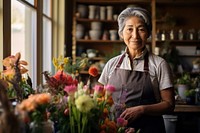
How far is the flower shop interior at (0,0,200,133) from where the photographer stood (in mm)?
1151

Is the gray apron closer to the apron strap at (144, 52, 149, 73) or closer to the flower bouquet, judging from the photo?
the apron strap at (144, 52, 149, 73)

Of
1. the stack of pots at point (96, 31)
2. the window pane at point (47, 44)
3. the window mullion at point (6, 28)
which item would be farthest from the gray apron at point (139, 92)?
the stack of pots at point (96, 31)

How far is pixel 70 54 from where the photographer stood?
5.21 metres

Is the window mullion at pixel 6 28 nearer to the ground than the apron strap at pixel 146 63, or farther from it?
farther from it

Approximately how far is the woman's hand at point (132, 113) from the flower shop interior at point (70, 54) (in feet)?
0.82

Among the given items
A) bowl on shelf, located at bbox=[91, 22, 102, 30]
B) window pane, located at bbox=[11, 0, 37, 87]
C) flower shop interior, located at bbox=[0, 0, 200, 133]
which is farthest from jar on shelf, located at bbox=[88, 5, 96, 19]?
window pane, located at bbox=[11, 0, 37, 87]

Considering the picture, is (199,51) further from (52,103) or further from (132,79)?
(52,103)

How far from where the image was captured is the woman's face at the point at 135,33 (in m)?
1.86

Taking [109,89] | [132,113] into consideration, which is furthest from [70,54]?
[109,89]

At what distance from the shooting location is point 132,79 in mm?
1944

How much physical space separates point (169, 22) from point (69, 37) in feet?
5.37

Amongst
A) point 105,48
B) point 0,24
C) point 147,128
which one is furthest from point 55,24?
point 147,128

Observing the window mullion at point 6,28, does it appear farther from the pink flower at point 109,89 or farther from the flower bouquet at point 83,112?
the pink flower at point 109,89

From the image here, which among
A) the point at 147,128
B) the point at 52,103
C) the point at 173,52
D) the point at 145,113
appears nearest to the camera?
the point at 52,103
